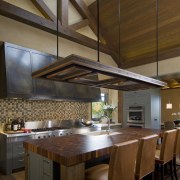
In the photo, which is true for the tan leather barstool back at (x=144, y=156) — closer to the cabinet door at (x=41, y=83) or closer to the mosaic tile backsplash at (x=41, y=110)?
the cabinet door at (x=41, y=83)

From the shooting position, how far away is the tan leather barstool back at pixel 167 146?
110 inches

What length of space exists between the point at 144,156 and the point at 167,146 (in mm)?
743

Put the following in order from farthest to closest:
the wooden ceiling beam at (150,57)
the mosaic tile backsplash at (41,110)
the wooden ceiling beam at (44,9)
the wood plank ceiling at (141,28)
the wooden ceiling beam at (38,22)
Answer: the wooden ceiling beam at (150,57) < the wood plank ceiling at (141,28) < the wooden ceiling beam at (44,9) < the mosaic tile backsplash at (41,110) < the wooden ceiling beam at (38,22)

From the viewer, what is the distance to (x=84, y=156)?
1.87 m

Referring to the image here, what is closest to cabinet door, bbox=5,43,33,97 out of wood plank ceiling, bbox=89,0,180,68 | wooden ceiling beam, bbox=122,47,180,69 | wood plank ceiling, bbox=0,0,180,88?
wood plank ceiling, bbox=0,0,180,88

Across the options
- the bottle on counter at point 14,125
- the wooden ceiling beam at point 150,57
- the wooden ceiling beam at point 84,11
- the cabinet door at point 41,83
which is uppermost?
the wooden ceiling beam at point 84,11

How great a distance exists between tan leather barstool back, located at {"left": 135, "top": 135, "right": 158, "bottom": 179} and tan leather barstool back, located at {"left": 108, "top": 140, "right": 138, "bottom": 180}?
256 mm

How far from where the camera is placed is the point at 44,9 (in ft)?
15.2

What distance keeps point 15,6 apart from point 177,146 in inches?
172

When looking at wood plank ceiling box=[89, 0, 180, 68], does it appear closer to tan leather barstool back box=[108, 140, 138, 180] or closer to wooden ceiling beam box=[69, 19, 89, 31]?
wooden ceiling beam box=[69, 19, 89, 31]

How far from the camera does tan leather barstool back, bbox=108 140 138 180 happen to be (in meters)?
1.77

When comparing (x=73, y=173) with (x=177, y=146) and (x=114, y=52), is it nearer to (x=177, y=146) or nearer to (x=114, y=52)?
(x=177, y=146)

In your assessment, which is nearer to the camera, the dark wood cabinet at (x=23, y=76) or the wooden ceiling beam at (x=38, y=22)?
the dark wood cabinet at (x=23, y=76)

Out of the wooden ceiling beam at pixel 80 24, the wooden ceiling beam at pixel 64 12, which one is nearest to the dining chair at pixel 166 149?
the wooden ceiling beam at pixel 64 12
